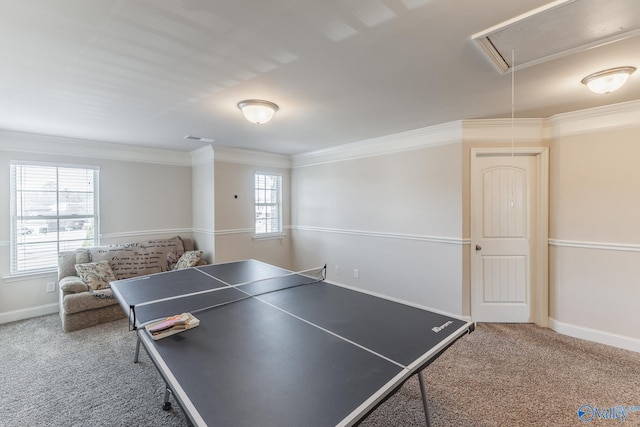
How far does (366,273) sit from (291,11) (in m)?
3.65

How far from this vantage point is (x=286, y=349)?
1.34 metres

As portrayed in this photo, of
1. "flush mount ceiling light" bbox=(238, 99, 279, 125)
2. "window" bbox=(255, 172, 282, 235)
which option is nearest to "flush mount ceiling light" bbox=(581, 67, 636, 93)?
"flush mount ceiling light" bbox=(238, 99, 279, 125)

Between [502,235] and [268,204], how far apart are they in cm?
378

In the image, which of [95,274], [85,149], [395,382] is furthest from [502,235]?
[85,149]

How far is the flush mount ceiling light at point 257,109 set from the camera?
101 inches

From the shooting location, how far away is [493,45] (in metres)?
1.70

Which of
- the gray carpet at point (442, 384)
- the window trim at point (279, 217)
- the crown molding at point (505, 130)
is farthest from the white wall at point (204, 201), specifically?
the crown molding at point (505, 130)

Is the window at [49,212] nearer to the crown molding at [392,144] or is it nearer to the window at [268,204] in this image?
the window at [268,204]

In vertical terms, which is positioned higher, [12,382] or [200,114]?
[200,114]

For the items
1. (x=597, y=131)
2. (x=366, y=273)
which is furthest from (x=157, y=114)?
(x=597, y=131)

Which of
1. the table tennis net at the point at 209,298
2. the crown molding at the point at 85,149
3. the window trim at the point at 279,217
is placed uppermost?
the crown molding at the point at 85,149

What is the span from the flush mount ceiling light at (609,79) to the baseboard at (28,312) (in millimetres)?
6399

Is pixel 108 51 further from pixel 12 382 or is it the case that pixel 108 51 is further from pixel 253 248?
pixel 253 248

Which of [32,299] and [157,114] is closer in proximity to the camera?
[157,114]
